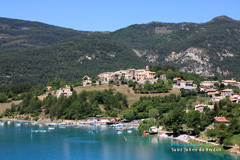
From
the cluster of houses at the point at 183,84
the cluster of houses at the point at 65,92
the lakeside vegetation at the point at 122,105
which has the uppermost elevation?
the cluster of houses at the point at 183,84

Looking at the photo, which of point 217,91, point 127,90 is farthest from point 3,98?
point 217,91

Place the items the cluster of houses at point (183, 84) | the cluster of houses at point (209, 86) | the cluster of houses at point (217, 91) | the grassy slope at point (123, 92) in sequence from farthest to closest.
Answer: the cluster of houses at point (183, 84)
the grassy slope at point (123, 92)
the cluster of houses at point (209, 86)
the cluster of houses at point (217, 91)

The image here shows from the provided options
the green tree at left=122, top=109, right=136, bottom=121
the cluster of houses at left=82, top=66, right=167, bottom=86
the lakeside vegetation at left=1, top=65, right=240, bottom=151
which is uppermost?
the cluster of houses at left=82, top=66, right=167, bottom=86

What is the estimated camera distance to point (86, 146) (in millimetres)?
94750

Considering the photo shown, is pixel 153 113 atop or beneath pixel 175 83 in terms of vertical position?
beneath

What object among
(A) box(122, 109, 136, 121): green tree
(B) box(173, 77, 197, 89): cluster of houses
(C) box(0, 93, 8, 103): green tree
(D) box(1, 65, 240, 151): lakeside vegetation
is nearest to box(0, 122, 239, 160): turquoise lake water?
(D) box(1, 65, 240, 151): lakeside vegetation

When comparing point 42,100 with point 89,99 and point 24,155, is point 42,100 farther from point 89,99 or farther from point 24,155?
point 24,155

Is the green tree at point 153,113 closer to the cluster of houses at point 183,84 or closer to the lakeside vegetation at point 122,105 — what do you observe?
the lakeside vegetation at point 122,105

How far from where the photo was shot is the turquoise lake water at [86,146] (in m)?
82.5

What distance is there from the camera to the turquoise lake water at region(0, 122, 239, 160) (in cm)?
8250

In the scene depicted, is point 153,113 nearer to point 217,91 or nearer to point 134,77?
point 217,91

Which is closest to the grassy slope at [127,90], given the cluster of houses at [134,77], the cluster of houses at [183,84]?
the cluster of houses at [183,84]

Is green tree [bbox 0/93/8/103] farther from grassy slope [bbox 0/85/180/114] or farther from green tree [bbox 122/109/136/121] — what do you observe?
green tree [bbox 122/109/136/121]

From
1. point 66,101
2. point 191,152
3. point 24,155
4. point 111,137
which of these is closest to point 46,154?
point 24,155
